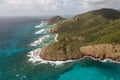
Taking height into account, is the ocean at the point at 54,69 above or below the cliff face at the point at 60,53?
below

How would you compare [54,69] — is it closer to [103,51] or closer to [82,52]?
[82,52]

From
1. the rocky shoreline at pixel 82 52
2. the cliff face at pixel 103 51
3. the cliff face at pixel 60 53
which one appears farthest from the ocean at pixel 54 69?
the cliff face at pixel 103 51

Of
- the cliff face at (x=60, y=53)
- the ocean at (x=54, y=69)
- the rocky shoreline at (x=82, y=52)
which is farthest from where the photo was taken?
the cliff face at (x=60, y=53)

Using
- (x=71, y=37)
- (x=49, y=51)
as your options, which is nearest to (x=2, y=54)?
(x=49, y=51)

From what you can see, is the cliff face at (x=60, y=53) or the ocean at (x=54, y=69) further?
the cliff face at (x=60, y=53)

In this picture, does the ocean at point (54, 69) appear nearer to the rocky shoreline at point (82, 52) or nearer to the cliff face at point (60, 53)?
the cliff face at point (60, 53)

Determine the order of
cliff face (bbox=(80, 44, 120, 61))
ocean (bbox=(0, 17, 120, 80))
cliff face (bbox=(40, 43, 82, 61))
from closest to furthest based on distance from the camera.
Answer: ocean (bbox=(0, 17, 120, 80)) → cliff face (bbox=(80, 44, 120, 61)) → cliff face (bbox=(40, 43, 82, 61))

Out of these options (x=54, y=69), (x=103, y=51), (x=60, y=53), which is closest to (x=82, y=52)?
(x=103, y=51)

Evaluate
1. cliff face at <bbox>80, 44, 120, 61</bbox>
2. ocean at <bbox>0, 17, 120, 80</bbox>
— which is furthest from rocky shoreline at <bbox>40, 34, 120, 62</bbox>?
ocean at <bbox>0, 17, 120, 80</bbox>

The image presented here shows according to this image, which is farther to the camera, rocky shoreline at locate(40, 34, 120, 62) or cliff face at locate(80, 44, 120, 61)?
rocky shoreline at locate(40, 34, 120, 62)

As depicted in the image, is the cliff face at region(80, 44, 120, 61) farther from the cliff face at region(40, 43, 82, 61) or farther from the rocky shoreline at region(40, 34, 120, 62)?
the cliff face at region(40, 43, 82, 61)

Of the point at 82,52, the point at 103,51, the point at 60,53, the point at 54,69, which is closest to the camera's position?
the point at 54,69

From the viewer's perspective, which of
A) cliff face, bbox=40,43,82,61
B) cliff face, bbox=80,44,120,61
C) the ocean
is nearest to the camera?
the ocean
